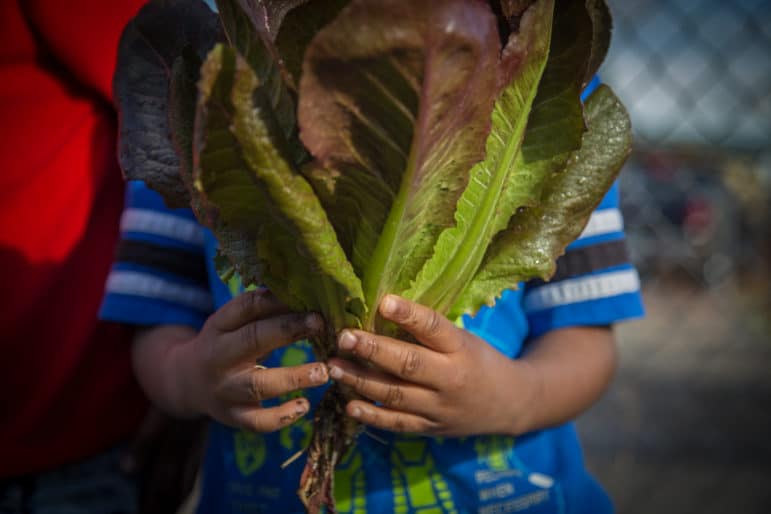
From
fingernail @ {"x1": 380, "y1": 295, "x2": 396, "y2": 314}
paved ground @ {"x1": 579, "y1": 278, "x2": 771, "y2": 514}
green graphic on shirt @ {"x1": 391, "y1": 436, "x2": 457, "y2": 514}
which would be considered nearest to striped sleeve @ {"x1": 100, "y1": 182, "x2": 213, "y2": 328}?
green graphic on shirt @ {"x1": 391, "y1": 436, "x2": 457, "y2": 514}

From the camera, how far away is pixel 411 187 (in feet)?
1.70

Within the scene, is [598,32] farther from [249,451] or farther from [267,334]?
[249,451]

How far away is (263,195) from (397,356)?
199mm

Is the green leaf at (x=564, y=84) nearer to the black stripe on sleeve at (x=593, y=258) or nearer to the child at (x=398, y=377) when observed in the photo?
the child at (x=398, y=377)

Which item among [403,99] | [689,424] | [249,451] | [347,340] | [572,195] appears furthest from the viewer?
[689,424]

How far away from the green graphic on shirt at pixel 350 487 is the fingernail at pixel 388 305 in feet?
1.11

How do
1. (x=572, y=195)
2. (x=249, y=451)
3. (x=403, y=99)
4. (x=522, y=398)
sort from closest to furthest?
1. (x=403, y=99)
2. (x=572, y=195)
3. (x=522, y=398)
4. (x=249, y=451)

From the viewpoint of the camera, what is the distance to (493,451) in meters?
0.89

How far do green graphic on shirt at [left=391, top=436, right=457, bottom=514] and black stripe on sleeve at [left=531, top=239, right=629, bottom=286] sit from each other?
1.06ft

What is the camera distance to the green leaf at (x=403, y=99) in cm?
43

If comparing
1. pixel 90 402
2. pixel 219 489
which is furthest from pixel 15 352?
pixel 219 489

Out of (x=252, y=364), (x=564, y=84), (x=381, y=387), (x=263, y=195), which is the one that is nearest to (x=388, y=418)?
(x=381, y=387)

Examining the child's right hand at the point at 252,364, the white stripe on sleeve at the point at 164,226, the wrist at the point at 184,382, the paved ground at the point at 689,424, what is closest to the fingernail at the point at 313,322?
the child's right hand at the point at 252,364

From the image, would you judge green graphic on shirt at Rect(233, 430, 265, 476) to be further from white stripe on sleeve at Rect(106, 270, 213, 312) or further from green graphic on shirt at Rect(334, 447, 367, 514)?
white stripe on sleeve at Rect(106, 270, 213, 312)
